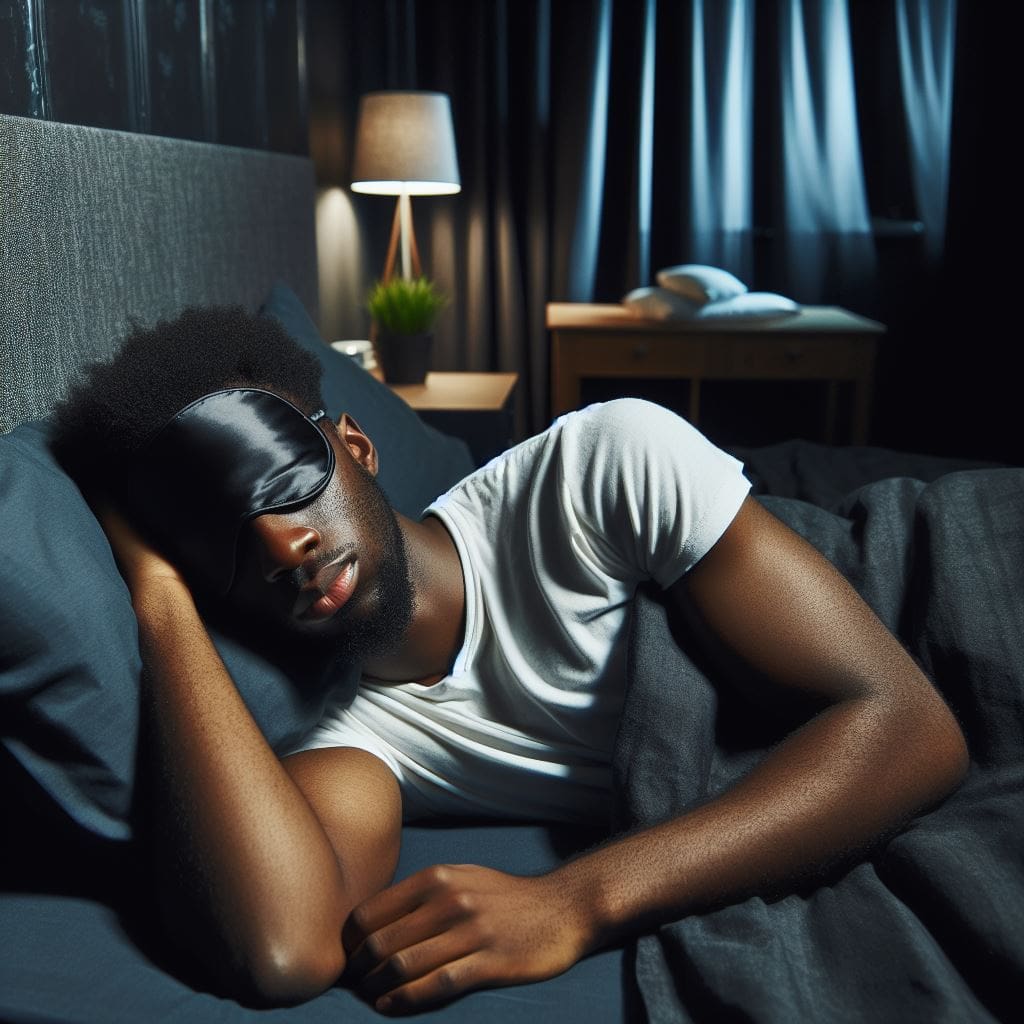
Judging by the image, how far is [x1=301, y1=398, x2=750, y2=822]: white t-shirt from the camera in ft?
3.37

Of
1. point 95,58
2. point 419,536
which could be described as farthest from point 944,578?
point 95,58

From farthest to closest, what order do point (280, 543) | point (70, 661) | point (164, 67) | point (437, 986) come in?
1. point (164, 67)
2. point (280, 543)
3. point (70, 661)
4. point (437, 986)

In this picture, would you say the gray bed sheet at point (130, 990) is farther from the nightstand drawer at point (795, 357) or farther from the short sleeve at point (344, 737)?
the nightstand drawer at point (795, 357)

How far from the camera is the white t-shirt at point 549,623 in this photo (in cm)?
103

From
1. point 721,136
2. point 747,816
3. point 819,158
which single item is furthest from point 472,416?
point 819,158

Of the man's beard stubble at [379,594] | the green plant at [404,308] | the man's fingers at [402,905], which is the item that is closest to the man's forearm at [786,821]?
the man's fingers at [402,905]

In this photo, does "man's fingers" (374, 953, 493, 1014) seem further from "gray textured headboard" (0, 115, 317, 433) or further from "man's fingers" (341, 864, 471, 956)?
"gray textured headboard" (0, 115, 317, 433)

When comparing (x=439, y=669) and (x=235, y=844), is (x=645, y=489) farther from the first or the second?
(x=235, y=844)

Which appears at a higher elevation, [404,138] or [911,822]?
[404,138]

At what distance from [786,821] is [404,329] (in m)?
2.13

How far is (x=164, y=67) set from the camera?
1.95m

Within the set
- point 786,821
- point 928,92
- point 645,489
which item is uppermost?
point 928,92

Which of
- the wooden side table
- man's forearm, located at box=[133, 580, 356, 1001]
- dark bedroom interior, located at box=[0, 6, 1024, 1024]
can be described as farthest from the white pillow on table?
man's forearm, located at box=[133, 580, 356, 1001]

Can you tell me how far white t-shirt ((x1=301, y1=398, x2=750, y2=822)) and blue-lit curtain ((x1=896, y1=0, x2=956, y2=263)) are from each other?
318 cm
